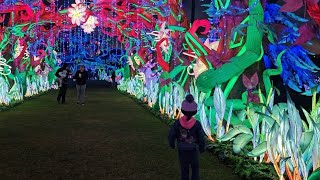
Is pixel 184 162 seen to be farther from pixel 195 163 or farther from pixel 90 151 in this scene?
pixel 90 151

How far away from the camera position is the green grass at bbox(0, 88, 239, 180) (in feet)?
22.6

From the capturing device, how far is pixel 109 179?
6480 mm

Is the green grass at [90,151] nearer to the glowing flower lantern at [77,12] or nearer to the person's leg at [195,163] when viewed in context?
the person's leg at [195,163]

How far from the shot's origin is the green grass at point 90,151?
22.6ft

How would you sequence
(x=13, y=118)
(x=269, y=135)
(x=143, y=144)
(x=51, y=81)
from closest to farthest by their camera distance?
(x=269, y=135) < (x=143, y=144) < (x=13, y=118) < (x=51, y=81)

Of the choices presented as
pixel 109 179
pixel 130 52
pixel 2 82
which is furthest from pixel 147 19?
pixel 109 179

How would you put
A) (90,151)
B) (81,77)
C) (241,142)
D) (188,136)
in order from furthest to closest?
1. (81,77)
2. (90,151)
3. (241,142)
4. (188,136)

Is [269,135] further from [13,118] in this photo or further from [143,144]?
[13,118]

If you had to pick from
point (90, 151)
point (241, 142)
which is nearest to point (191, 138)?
point (241, 142)

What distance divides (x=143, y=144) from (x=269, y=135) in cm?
366

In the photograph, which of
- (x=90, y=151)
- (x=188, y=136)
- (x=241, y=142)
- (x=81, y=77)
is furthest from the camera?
(x=81, y=77)

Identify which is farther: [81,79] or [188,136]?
[81,79]

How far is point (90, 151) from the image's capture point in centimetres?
865

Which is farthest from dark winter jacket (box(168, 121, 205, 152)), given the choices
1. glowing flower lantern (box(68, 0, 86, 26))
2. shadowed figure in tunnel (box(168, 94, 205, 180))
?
glowing flower lantern (box(68, 0, 86, 26))
